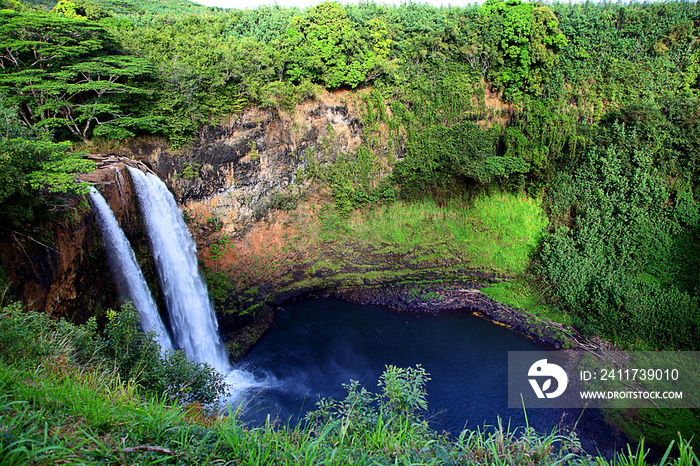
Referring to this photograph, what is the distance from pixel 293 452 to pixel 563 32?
25.7 meters

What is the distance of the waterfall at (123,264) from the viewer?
10.6 metres

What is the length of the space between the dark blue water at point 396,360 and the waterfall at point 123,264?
4109mm

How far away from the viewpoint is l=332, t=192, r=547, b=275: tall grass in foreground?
20531 mm

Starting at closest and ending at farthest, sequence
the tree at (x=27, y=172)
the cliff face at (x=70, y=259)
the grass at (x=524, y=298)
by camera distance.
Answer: the tree at (x=27, y=172) → the cliff face at (x=70, y=259) → the grass at (x=524, y=298)

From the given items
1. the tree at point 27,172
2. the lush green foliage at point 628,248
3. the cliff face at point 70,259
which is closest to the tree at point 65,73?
the cliff face at point 70,259

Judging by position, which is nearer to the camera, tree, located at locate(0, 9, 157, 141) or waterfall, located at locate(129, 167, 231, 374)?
tree, located at locate(0, 9, 157, 141)

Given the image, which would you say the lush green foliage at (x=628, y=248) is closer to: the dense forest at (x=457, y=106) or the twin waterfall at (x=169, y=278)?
the dense forest at (x=457, y=106)

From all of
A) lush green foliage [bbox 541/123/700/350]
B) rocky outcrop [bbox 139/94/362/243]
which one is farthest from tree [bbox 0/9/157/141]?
lush green foliage [bbox 541/123/700/350]

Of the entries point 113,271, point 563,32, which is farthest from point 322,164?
point 563,32

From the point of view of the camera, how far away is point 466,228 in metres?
21.4

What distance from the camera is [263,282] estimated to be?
18.9m
